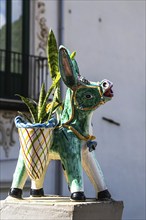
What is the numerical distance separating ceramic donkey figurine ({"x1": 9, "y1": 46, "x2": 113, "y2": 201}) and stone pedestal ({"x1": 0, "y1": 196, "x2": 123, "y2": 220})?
10 cm

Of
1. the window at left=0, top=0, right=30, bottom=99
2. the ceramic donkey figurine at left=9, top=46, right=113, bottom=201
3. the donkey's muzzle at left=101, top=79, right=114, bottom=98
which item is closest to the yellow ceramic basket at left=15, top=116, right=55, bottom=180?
the ceramic donkey figurine at left=9, top=46, right=113, bottom=201

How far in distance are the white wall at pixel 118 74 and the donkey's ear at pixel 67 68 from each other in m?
6.76

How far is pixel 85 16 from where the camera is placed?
1115 cm

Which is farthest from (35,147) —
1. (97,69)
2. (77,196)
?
(97,69)

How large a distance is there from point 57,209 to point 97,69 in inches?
295

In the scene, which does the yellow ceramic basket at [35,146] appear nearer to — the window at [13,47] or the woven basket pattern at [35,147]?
the woven basket pattern at [35,147]

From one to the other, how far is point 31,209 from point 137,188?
310 inches

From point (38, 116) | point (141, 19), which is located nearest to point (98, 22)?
point (141, 19)

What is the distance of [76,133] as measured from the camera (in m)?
4.05

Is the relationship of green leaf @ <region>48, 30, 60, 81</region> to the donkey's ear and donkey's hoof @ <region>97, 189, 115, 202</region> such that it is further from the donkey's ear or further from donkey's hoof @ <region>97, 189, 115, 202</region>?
donkey's hoof @ <region>97, 189, 115, 202</region>

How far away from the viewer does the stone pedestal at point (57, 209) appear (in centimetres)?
372

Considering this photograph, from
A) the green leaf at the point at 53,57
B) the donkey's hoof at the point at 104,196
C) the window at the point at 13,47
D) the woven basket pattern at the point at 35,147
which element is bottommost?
the donkey's hoof at the point at 104,196

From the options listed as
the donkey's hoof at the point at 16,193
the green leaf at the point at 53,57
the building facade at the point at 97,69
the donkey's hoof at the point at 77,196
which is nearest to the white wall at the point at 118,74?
the building facade at the point at 97,69

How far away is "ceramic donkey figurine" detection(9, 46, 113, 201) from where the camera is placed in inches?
157
